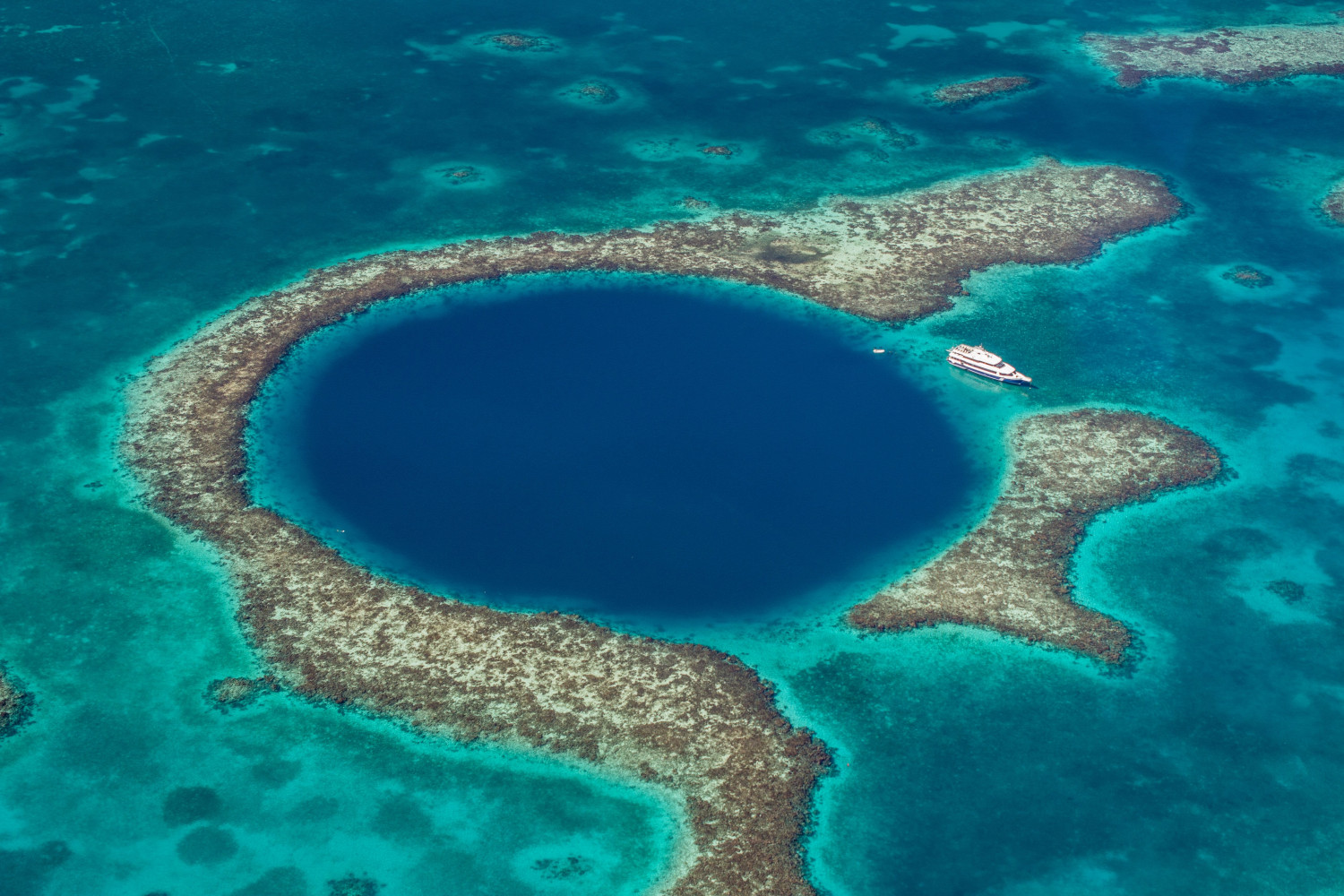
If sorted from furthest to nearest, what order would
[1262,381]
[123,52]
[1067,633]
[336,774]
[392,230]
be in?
[123,52]
[392,230]
[1262,381]
[1067,633]
[336,774]

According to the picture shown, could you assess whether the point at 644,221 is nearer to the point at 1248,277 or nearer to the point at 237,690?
the point at 1248,277

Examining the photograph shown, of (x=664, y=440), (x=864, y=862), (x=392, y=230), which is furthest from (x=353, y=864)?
(x=392, y=230)

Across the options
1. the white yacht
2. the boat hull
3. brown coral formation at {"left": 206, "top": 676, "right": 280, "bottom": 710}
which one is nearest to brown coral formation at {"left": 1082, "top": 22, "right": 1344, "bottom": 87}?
the white yacht

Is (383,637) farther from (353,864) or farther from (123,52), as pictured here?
(123,52)

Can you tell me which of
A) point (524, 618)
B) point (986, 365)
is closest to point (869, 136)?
point (986, 365)

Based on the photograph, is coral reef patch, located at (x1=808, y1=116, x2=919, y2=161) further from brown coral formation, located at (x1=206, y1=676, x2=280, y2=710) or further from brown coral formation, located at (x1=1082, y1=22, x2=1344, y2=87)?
brown coral formation, located at (x1=206, y1=676, x2=280, y2=710)
